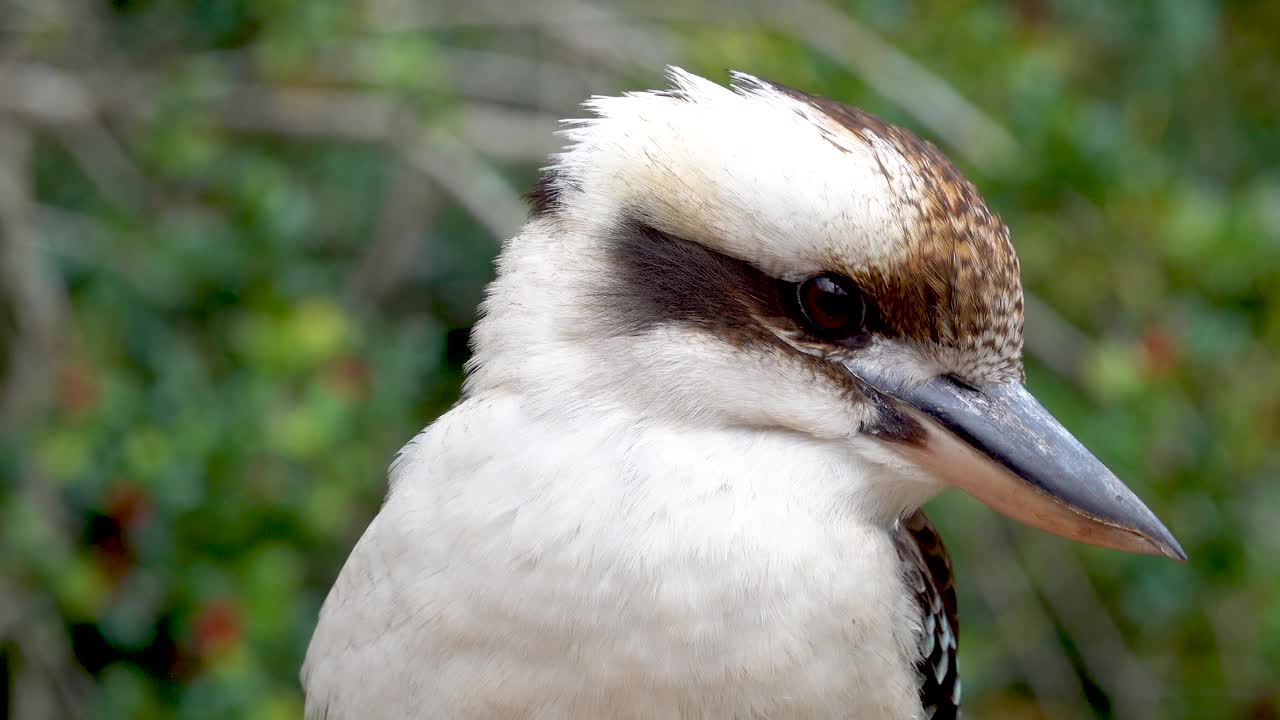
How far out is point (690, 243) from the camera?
1411mm

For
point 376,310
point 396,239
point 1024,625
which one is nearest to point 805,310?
point 1024,625

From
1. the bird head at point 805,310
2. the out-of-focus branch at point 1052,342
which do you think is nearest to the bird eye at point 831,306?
the bird head at point 805,310

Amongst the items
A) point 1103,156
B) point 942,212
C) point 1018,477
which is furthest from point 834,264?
point 1103,156

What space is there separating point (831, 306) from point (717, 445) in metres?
0.19

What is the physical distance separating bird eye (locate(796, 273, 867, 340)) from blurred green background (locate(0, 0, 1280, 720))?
125 centimetres

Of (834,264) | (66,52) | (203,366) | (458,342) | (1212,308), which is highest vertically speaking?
(834,264)

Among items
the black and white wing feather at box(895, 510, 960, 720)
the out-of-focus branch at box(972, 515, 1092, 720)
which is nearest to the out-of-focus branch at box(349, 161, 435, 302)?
the out-of-focus branch at box(972, 515, 1092, 720)

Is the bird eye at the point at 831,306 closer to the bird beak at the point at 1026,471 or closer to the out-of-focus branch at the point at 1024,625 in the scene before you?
the bird beak at the point at 1026,471

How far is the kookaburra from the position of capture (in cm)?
130

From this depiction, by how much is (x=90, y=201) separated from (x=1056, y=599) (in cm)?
263

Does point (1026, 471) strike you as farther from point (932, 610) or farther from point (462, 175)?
point (462, 175)

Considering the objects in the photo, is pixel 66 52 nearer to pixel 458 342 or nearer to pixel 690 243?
pixel 458 342

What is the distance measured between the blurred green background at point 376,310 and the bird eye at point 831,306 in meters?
1.25

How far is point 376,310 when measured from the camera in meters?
3.54
